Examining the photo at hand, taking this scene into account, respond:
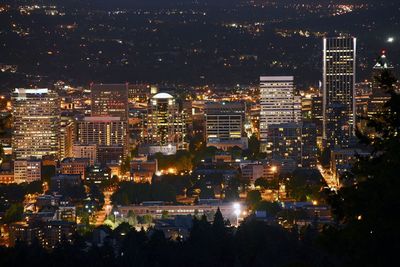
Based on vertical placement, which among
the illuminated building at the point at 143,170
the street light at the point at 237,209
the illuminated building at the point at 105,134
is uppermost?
the illuminated building at the point at 105,134

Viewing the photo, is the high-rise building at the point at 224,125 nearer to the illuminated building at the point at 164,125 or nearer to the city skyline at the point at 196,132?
the city skyline at the point at 196,132

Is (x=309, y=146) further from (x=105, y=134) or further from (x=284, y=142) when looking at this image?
(x=105, y=134)

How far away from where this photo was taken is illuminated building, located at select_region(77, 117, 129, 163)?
3247 centimetres

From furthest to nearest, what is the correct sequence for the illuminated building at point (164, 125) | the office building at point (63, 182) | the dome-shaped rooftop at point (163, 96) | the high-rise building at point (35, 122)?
the dome-shaped rooftop at point (163, 96), the illuminated building at point (164, 125), the high-rise building at point (35, 122), the office building at point (63, 182)

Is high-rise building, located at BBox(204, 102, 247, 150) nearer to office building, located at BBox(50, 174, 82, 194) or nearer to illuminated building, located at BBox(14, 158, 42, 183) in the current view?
illuminated building, located at BBox(14, 158, 42, 183)

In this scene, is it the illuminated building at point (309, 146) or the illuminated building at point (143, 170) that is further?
the illuminated building at point (309, 146)

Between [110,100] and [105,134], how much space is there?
3.66 meters

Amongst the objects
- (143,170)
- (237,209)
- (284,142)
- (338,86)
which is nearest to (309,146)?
(284,142)

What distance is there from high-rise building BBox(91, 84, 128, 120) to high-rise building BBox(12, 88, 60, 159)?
6.00 ft

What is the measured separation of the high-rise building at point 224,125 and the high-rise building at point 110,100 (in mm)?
2414

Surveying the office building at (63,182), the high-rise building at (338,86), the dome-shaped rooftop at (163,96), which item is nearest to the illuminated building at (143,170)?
the office building at (63,182)

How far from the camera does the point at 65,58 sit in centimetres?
4156

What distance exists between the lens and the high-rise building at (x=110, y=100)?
122 feet

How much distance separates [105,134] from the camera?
34094 mm
